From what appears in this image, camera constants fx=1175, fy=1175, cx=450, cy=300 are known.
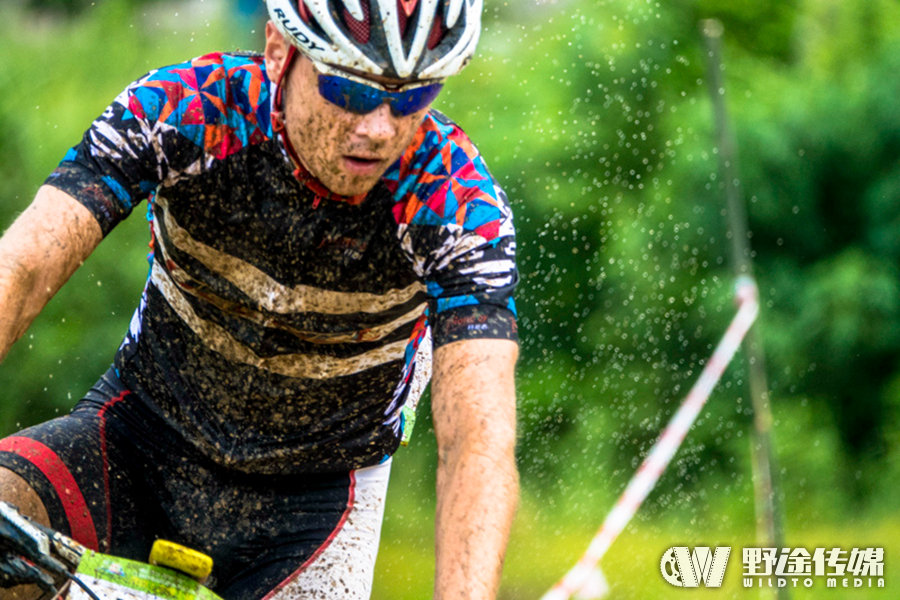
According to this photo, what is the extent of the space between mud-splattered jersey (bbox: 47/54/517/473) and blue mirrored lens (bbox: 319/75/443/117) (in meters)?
0.19

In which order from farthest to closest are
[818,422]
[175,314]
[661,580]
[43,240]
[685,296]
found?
[685,296] → [818,422] → [661,580] → [175,314] → [43,240]

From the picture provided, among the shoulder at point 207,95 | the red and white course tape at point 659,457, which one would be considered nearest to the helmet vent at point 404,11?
the shoulder at point 207,95

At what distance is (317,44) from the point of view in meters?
2.51

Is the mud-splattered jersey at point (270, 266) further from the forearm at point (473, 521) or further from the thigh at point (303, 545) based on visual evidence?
the forearm at point (473, 521)

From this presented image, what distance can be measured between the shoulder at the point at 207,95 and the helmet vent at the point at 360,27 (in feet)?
1.04

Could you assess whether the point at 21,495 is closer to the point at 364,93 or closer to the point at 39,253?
the point at 39,253

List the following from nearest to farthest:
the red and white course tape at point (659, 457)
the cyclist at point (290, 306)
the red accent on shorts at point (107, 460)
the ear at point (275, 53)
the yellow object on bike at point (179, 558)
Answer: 1. the yellow object on bike at point (179, 558)
2. the cyclist at point (290, 306)
3. the ear at point (275, 53)
4. the red accent on shorts at point (107, 460)
5. the red and white course tape at point (659, 457)

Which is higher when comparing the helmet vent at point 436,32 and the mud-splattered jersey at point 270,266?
the helmet vent at point 436,32

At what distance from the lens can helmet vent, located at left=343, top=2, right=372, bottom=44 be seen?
2.51 m

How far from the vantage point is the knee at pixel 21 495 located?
260cm

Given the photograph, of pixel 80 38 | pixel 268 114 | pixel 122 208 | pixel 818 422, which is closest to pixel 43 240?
pixel 122 208

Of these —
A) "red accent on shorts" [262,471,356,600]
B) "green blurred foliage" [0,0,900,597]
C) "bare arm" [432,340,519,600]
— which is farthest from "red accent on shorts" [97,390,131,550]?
"green blurred foliage" [0,0,900,597]

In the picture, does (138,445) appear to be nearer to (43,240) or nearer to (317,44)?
(43,240)

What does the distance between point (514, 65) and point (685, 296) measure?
5.10 m
